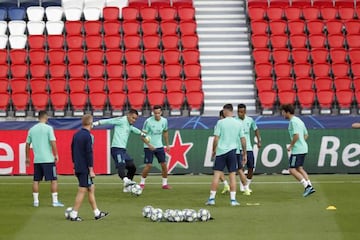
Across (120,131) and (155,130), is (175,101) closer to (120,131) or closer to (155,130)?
(155,130)

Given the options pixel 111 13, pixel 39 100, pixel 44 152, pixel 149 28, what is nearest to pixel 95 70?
pixel 39 100

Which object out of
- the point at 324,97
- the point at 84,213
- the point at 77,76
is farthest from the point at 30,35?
the point at 84,213

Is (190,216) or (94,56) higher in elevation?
(94,56)

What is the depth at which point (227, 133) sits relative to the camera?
64.0 ft

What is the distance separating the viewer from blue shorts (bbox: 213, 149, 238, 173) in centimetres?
1947

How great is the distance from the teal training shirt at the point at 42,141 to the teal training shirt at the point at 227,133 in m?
3.46

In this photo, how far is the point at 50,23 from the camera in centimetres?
3428

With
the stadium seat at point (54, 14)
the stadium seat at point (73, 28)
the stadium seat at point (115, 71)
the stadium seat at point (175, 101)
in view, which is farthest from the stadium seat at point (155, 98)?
the stadium seat at point (54, 14)

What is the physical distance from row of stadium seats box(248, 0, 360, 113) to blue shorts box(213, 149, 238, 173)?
1193 centimetres

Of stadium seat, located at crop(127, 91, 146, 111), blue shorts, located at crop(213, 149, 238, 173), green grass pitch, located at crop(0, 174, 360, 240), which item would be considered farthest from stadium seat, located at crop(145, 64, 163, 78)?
blue shorts, located at crop(213, 149, 238, 173)

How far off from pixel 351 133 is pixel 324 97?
383 cm

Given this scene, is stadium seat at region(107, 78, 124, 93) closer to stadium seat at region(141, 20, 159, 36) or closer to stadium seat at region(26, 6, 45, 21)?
stadium seat at region(141, 20, 159, 36)

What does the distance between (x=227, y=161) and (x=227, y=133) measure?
590 mm

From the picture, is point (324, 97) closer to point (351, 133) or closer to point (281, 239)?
point (351, 133)
